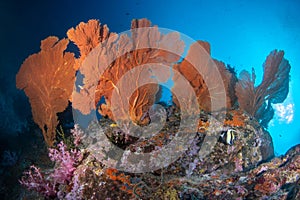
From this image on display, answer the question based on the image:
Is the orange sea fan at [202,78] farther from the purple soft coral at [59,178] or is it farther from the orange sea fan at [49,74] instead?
the purple soft coral at [59,178]

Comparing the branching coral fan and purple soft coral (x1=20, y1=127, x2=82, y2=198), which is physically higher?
the branching coral fan

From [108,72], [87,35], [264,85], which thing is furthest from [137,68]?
[264,85]

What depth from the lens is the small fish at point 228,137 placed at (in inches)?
187

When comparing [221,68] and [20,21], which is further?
[20,21]

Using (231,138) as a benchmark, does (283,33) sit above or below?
above

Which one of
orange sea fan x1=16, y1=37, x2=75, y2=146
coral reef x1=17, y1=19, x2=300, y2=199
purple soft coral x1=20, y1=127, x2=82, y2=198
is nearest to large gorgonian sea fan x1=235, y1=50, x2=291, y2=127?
coral reef x1=17, y1=19, x2=300, y2=199

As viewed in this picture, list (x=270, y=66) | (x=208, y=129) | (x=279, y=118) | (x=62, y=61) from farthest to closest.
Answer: (x=279, y=118) < (x=270, y=66) < (x=62, y=61) < (x=208, y=129)

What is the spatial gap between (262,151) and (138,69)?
3810 millimetres

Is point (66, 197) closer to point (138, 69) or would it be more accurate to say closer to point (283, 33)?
point (138, 69)

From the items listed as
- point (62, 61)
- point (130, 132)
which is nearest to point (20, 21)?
point (62, 61)

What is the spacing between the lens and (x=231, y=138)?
476 centimetres

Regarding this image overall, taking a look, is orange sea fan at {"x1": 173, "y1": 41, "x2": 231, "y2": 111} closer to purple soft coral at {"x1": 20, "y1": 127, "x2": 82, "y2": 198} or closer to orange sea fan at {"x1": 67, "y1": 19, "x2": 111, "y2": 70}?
orange sea fan at {"x1": 67, "y1": 19, "x2": 111, "y2": 70}

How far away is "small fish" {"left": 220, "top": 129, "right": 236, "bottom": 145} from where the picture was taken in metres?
4.75

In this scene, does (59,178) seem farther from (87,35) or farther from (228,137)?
(228,137)
